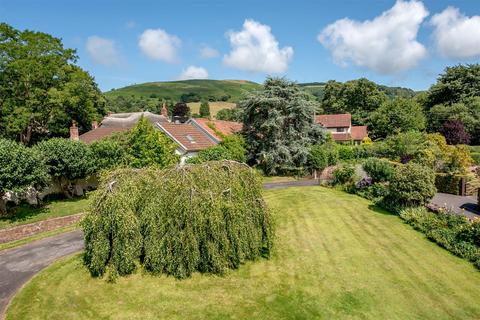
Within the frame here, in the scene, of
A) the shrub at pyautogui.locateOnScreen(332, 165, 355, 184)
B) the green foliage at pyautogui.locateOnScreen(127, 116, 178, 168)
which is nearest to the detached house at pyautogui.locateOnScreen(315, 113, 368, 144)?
the shrub at pyautogui.locateOnScreen(332, 165, 355, 184)

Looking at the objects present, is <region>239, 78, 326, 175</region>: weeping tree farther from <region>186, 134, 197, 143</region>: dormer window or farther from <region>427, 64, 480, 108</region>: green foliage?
<region>427, 64, 480, 108</region>: green foliage

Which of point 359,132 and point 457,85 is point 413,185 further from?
point 457,85

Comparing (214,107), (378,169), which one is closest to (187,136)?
(378,169)

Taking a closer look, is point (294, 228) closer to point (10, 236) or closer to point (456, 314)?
point (456, 314)

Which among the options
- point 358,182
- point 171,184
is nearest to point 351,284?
point 171,184

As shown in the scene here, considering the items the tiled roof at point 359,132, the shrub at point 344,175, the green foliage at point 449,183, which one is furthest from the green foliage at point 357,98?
the green foliage at point 449,183
